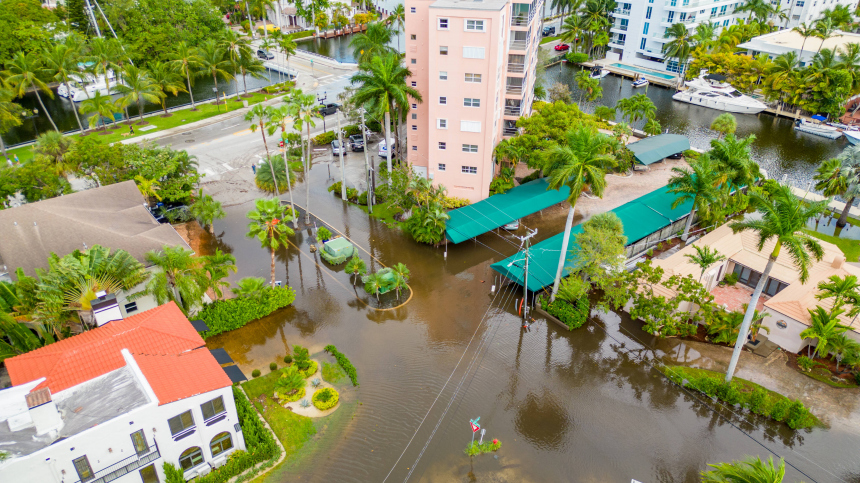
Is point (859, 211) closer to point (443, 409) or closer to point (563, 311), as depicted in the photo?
point (563, 311)

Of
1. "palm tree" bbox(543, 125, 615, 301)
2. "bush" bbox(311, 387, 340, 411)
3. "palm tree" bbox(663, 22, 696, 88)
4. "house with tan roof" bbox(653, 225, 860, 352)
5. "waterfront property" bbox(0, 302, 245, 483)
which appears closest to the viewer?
"waterfront property" bbox(0, 302, 245, 483)

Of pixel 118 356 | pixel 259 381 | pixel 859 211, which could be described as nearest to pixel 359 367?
pixel 259 381

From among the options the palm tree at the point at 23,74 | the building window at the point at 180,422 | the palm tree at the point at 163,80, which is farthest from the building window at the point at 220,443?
the palm tree at the point at 163,80

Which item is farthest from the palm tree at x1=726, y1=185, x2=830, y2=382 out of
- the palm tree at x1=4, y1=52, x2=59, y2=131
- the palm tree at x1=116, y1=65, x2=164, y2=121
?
the palm tree at x1=4, y1=52, x2=59, y2=131

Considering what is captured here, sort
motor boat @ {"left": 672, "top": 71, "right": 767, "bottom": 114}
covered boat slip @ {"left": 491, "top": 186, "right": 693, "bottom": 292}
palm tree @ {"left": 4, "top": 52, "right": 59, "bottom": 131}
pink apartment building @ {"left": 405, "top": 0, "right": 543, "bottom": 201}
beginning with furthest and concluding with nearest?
motor boat @ {"left": 672, "top": 71, "right": 767, "bottom": 114} < palm tree @ {"left": 4, "top": 52, "right": 59, "bottom": 131} < pink apartment building @ {"left": 405, "top": 0, "right": 543, "bottom": 201} < covered boat slip @ {"left": 491, "top": 186, "right": 693, "bottom": 292}

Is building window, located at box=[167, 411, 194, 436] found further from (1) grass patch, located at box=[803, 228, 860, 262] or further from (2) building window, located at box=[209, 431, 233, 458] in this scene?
(1) grass patch, located at box=[803, 228, 860, 262]

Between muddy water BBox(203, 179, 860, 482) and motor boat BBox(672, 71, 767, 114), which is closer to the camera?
muddy water BBox(203, 179, 860, 482)

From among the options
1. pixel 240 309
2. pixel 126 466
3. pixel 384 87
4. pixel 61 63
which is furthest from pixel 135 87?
pixel 126 466
